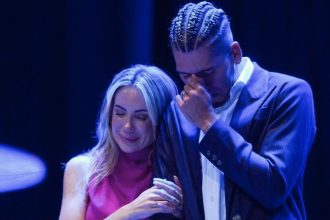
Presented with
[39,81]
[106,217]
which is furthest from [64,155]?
[106,217]

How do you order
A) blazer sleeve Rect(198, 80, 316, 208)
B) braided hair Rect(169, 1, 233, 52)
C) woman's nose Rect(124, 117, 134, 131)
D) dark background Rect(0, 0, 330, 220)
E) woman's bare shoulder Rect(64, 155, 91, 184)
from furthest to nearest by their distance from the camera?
1. dark background Rect(0, 0, 330, 220)
2. woman's bare shoulder Rect(64, 155, 91, 184)
3. woman's nose Rect(124, 117, 134, 131)
4. braided hair Rect(169, 1, 233, 52)
5. blazer sleeve Rect(198, 80, 316, 208)

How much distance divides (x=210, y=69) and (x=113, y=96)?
17.1 inches

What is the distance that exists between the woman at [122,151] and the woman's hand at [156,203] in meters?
0.05

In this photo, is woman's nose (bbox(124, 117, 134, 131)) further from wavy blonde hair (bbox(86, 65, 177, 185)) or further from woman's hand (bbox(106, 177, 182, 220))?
woman's hand (bbox(106, 177, 182, 220))

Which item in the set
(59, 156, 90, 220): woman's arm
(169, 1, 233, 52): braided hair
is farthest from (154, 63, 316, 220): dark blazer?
(59, 156, 90, 220): woman's arm

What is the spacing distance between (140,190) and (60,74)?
70 centimetres

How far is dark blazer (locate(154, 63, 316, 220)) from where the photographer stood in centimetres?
120

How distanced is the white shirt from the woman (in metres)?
0.29

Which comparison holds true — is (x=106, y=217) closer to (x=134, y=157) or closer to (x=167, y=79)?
(x=134, y=157)

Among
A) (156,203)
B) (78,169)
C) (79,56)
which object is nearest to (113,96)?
(78,169)

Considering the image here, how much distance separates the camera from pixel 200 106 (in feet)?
4.11

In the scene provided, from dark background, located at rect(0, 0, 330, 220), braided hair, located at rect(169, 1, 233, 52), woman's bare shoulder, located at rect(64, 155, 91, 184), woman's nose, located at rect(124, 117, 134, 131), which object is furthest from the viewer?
dark background, located at rect(0, 0, 330, 220)

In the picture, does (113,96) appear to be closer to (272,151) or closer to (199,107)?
(199,107)

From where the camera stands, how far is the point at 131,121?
160 cm
